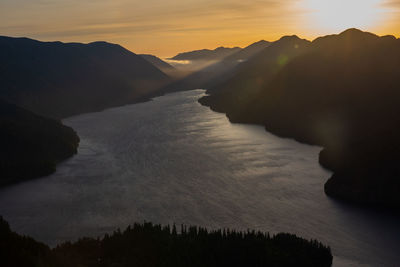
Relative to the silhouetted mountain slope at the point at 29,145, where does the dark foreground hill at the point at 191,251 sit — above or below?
below

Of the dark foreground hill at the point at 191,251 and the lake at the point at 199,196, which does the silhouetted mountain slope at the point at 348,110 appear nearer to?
the lake at the point at 199,196

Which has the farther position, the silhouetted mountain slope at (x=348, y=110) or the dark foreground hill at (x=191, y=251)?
the silhouetted mountain slope at (x=348, y=110)

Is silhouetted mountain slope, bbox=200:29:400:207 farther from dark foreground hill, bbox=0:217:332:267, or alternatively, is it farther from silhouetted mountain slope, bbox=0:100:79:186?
silhouetted mountain slope, bbox=0:100:79:186

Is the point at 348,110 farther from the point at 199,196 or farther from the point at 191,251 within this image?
the point at 191,251

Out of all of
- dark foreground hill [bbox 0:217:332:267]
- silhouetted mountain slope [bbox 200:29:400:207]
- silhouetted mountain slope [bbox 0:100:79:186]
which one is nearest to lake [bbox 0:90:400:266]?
silhouetted mountain slope [bbox 0:100:79:186]

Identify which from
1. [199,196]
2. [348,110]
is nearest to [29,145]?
[199,196]

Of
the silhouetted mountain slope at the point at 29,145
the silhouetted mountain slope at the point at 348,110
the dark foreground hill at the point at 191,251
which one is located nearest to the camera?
the dark foreground hill at the point at 191,251

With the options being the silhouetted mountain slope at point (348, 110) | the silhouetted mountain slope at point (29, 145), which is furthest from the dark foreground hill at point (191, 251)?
the silhouetted mountain slope at point (29, 145)

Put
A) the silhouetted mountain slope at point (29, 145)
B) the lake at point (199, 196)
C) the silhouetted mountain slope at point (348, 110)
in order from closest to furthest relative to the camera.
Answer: the lake at point (199, 196)
the silhouetted mountain slope at point (348, 110)
the silhouetted mountain slope at point (29, 145)
